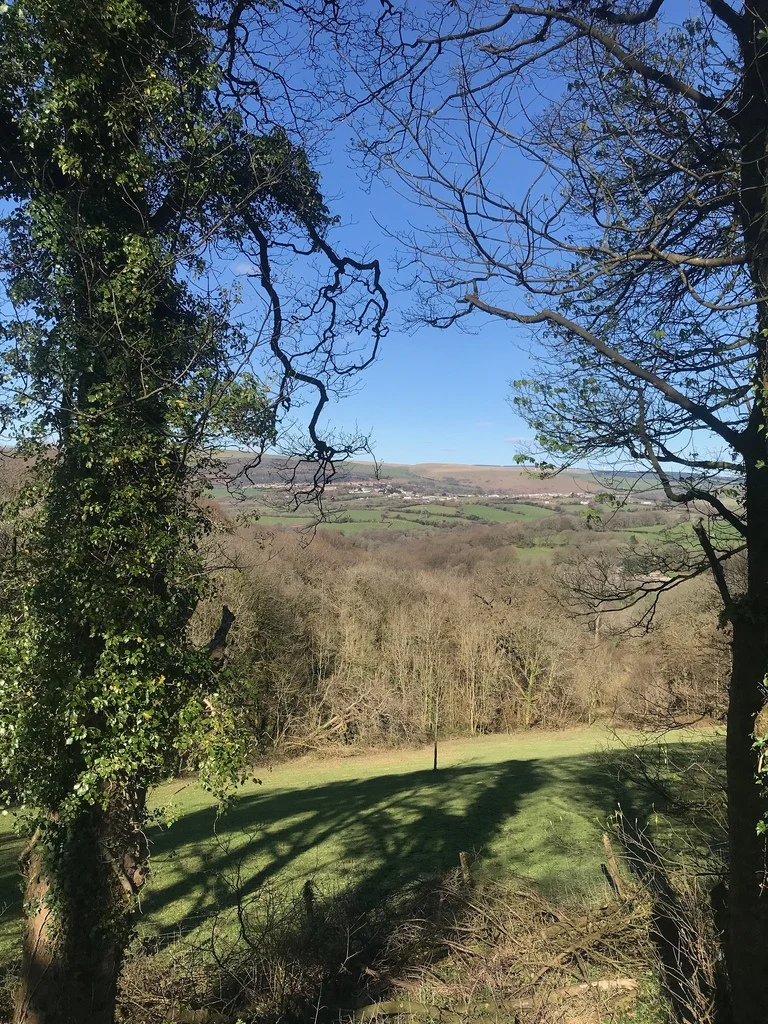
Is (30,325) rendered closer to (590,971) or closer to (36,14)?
(36,14)

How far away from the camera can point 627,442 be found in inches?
205

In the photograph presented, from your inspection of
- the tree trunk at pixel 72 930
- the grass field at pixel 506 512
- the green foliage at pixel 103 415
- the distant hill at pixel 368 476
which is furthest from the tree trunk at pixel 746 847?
the grass field at pixel 506 512

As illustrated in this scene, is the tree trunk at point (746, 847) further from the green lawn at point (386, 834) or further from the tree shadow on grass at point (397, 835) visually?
the tree shadow on grass at point (397, 835)

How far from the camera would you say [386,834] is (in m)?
12.3

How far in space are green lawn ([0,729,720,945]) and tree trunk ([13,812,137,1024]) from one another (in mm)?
704

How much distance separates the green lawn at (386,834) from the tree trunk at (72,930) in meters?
0.70

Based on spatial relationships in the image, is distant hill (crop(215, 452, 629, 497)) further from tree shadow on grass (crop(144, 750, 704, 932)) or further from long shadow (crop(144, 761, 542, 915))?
long shadow (crop(144, 761, 542, 915))

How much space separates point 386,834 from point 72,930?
329 inches

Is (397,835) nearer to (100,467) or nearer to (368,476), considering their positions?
(368,476)

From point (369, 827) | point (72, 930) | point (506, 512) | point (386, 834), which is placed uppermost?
point (506, 512)

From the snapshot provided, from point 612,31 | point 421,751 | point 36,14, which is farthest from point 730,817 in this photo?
point 421,751

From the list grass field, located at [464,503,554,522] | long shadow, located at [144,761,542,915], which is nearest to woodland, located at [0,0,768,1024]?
long shadow, located at [144,761,542,915]

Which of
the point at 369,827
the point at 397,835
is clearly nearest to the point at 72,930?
the point at 397,835

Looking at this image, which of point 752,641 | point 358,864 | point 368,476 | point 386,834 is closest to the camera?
point 752,641
